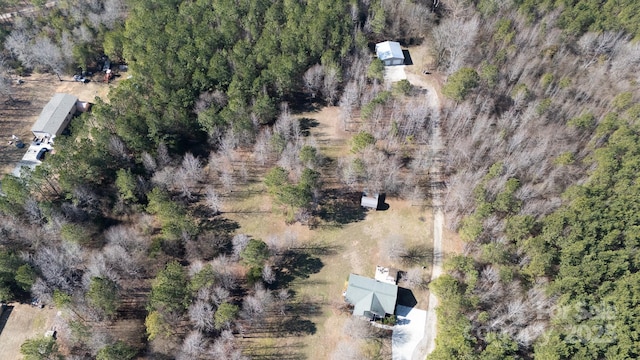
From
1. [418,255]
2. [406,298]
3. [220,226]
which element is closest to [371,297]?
[406,298]

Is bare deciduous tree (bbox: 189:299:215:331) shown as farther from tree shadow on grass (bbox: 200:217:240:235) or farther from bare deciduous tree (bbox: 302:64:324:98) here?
bare deciduous tree (bbox: 302:64:324:98)

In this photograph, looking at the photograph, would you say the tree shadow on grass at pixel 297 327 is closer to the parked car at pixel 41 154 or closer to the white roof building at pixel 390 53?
the parked car at pixel 41 154

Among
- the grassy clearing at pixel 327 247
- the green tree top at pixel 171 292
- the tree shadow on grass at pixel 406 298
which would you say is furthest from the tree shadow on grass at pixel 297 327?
the green tree top at pixel 171 292

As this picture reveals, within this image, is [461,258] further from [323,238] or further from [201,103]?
[201,103]

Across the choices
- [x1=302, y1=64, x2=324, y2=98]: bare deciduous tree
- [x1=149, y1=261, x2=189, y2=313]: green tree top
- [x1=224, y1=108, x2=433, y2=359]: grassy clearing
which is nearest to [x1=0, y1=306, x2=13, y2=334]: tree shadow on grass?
[x1=149, y1=261, x2=189, y2=313]: green tree top

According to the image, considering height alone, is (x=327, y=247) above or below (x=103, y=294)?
below

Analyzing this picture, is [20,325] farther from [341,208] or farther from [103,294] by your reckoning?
[341,208]
